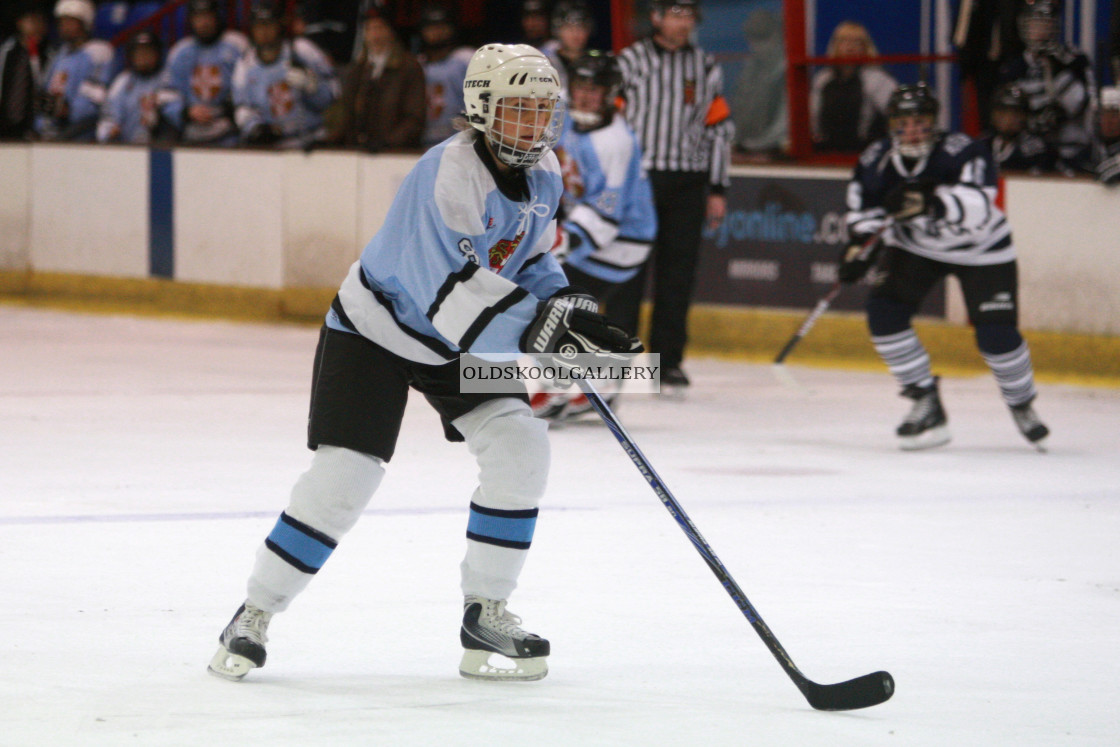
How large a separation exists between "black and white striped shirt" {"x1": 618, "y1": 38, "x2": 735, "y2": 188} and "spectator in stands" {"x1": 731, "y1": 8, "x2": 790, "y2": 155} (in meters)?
1.63

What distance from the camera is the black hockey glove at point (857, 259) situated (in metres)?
6.19

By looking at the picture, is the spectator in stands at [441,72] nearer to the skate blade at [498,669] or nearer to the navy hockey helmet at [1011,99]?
the navy hockey helmet at [1011,99]

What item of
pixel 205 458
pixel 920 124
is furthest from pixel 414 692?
pixel 920 124

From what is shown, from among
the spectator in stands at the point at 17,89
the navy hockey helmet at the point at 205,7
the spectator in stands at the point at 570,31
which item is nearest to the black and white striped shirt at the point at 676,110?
the spectator in stands at the point at 570,31

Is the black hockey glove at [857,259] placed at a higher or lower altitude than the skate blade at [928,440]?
higher

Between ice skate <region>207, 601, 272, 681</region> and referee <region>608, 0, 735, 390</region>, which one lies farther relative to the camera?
Answer: referee <region>608, 0, 735, 390</region>

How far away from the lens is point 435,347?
3.12m

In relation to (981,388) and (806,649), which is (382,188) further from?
(806,649)

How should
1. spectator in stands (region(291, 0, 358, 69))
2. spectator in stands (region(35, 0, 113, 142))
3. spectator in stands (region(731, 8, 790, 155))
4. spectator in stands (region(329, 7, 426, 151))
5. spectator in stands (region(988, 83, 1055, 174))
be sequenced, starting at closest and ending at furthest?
spectator in stands (region(988, 83, 1055, 174)) → spectator in stands (region(731, 8, 790, 155)) → spectator in stands (region(329, 7, 426, 151)) → spectator in stands (region(35, 0, 113, 142)) → spectator in stands (region(291, 0, 358, 69))

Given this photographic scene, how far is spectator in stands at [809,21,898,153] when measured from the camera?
28.9 feet

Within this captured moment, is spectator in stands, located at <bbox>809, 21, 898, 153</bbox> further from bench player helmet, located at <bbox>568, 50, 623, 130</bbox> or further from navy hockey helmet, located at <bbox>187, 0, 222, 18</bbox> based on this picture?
navy hockey helmet, located at <bbox>187, 0, 222, 18</bbox>

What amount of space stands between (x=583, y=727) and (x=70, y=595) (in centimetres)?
135

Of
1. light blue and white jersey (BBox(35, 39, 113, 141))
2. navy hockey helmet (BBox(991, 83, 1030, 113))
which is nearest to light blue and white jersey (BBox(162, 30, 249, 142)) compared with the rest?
light blue and white jersey (BBox(35, 39, 113, 141))

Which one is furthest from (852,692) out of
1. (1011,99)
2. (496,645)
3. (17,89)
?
(17,89)
